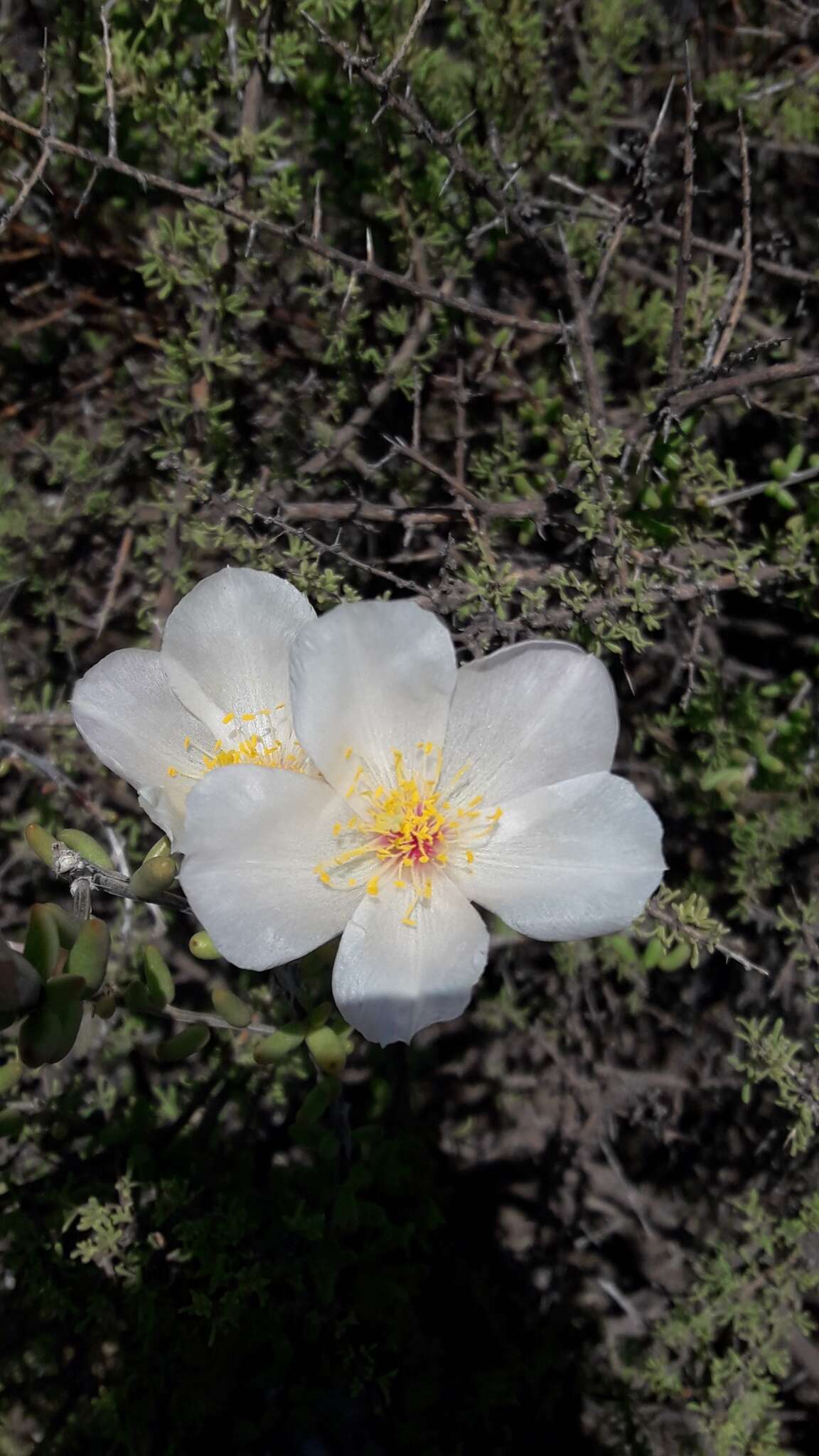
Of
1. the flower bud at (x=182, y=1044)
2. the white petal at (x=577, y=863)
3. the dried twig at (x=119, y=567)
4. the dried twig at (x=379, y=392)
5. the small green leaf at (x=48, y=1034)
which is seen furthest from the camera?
the dried twig at (x=119, y=567)

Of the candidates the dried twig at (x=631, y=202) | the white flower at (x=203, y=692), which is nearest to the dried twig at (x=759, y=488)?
the dried twig at (x=631, y=202)

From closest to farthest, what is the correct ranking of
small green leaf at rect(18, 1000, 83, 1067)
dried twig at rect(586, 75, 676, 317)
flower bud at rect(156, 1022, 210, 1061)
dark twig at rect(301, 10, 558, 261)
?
1. small green leaf at rect(18, 1000, 83, 1067)
2. flower bud at rect(156, 1022, 210, 1061)
3. dark twig at rect(301, 10, 558, 261)
4. dried twig at rect(586, 75, 676, 317)

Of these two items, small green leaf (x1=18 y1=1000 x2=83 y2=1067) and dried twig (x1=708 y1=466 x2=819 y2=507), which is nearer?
small green leaf (x1=18 y1=1000 x2=83 y2=1067)

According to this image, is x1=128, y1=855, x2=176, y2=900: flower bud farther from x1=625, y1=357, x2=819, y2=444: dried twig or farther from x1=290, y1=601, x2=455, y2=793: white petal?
x1=625, y1=357, x2=819, y2=444: dried twig

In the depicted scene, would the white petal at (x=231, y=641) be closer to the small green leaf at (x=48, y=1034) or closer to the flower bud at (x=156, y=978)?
the flower bud at (x=156, y=978)

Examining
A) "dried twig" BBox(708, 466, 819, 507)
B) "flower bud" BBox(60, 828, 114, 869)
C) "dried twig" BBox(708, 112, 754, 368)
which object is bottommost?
"flower bud" BBox(60, 828, 114, 869)

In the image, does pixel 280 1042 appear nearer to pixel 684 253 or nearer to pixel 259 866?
pixel 259 866

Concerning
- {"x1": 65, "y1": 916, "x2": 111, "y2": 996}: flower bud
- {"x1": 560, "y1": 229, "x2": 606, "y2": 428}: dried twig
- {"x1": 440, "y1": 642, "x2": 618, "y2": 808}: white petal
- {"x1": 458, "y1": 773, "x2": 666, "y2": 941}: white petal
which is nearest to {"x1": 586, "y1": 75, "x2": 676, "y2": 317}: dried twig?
{"x1": 560, "y1": 229, "x2": 606, "y2": 428}: dried twig
